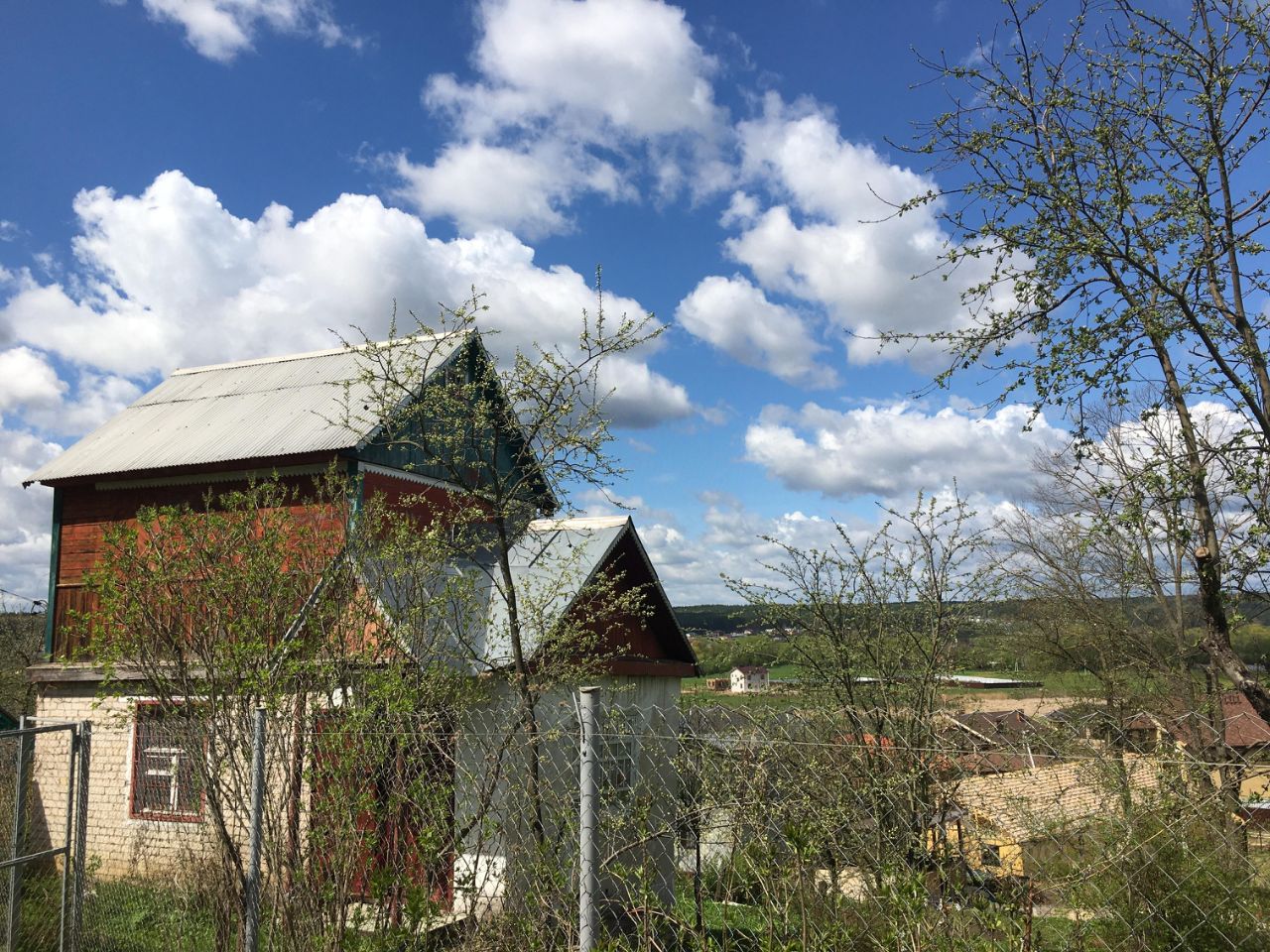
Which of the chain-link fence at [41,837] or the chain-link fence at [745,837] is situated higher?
the chain-link fence at [745,837]

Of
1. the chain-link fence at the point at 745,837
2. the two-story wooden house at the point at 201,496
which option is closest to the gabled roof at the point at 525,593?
the two-story wooden house at the point at 201,496

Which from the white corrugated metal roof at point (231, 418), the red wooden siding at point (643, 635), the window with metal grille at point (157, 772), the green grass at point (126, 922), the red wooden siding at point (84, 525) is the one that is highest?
the white corrugated metal roof at point (231, 418)

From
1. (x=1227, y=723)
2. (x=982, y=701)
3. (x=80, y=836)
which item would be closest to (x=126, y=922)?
(x=80, y=836)

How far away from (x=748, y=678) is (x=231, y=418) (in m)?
9.15

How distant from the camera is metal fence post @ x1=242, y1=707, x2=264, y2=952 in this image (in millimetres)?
4387

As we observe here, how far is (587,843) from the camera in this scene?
123 inches

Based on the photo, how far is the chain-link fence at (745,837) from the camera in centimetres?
266

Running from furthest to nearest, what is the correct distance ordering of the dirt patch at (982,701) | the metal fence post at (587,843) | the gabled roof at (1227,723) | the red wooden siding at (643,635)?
the red wooden siding at (643,635) < the gabled roof at (1227,723) < the dirt patch at (982,701) < the metal fence post at (587,843)

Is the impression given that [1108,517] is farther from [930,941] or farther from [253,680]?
[253,680]

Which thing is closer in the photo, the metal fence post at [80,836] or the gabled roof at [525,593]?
the metal fence post at [80,836]

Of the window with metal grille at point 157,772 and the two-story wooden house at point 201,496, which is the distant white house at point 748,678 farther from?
the window with metal grille at point 157,772

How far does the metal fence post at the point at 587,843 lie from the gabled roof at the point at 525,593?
359cm

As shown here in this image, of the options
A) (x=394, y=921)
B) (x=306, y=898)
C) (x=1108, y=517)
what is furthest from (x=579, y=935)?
(x=1108, y=517)

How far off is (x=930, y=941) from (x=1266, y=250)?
17.6 ft
